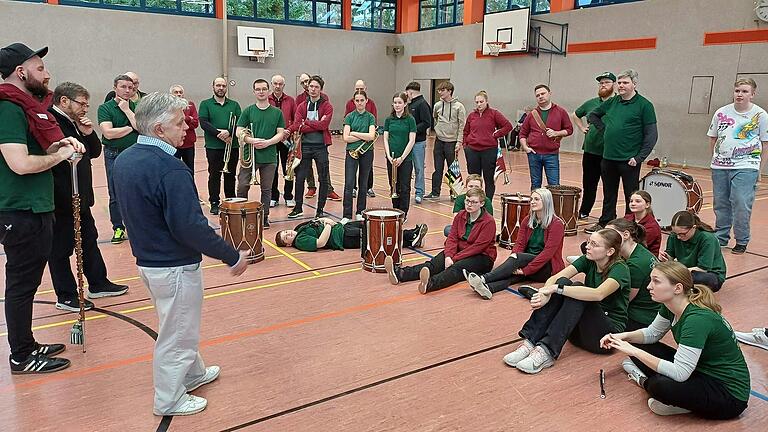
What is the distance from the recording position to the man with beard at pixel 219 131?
7883 millimetres

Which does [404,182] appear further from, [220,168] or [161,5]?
[161,5]

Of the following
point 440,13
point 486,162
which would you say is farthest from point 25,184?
point 440,13

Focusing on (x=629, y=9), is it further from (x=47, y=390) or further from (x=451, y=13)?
(x=47, y=390)

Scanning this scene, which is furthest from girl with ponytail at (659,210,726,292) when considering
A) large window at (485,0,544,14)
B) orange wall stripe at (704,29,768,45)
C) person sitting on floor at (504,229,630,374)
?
large window at (485,0,544,14)

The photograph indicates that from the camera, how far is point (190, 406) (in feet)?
10.4

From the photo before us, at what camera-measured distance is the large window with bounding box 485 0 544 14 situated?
19484 mm

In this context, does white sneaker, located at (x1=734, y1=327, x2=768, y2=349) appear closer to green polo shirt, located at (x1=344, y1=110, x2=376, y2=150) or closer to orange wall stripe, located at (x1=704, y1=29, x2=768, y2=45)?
green polo shirt, located at (x1=344, y1=110, x2=376, y2=150)

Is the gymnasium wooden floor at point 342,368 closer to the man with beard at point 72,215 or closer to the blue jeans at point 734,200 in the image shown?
the man with beard at point 72,215

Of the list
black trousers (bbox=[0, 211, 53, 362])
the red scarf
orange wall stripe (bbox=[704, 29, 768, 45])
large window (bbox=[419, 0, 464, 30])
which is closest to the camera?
the red scarf

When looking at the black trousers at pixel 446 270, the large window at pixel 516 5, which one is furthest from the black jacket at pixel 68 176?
the large window at pixel 516 5

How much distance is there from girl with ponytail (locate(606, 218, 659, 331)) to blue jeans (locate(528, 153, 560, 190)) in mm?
3733

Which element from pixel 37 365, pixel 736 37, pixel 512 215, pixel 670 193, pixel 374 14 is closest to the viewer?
pixel 37 365

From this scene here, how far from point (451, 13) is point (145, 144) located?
2243cm

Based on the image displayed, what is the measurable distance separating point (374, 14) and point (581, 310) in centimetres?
2354
